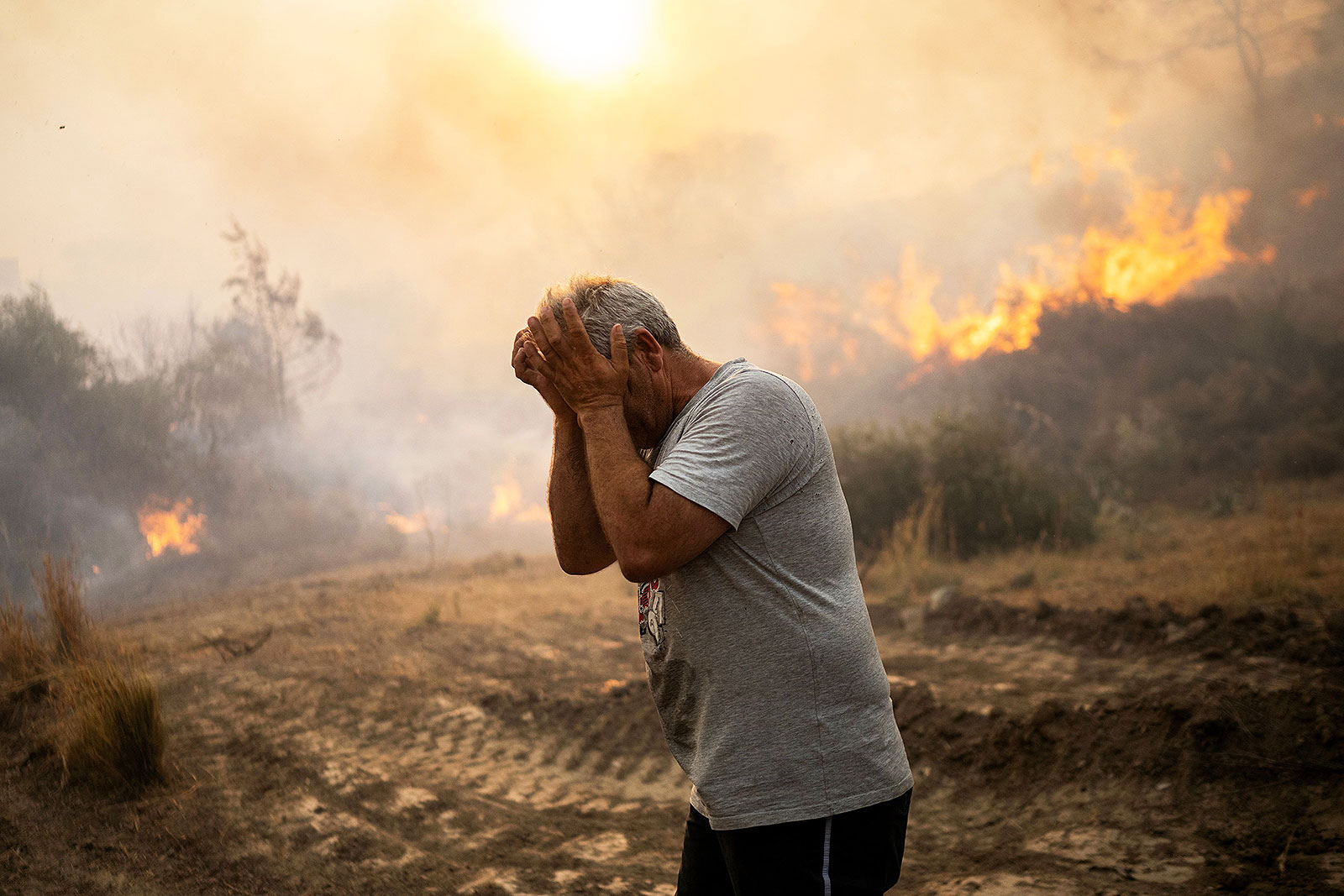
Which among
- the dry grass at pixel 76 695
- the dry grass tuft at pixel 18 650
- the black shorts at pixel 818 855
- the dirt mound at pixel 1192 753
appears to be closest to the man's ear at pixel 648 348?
the black shorts at pixel 818 855

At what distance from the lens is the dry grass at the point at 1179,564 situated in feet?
25.5

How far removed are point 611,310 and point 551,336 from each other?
0.17m

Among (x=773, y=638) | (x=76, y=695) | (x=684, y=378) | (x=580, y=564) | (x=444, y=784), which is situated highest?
(x=684, y=378)

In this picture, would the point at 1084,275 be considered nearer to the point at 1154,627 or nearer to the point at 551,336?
the point at 1154,627

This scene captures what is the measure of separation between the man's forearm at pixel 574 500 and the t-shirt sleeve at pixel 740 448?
0.36 m

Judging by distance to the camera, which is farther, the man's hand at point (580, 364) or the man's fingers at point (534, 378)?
the man's fingers at point (534, 378)

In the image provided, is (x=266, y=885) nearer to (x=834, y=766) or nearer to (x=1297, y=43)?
(x=834, y=766)

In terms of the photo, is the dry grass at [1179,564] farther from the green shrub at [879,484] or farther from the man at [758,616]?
the man at [758,616]

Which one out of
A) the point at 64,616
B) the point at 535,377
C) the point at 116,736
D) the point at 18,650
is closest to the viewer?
the point at 535,377

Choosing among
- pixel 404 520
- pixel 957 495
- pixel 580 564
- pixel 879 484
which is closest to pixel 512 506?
pixel 404 520

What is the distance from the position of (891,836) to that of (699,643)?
1.89 feet

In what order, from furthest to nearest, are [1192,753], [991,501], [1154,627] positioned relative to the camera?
[991,501] < [1154,627] < [1192,753]

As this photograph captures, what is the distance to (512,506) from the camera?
96.9 feet

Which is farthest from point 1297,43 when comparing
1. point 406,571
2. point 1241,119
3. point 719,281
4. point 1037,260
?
point 406,571
